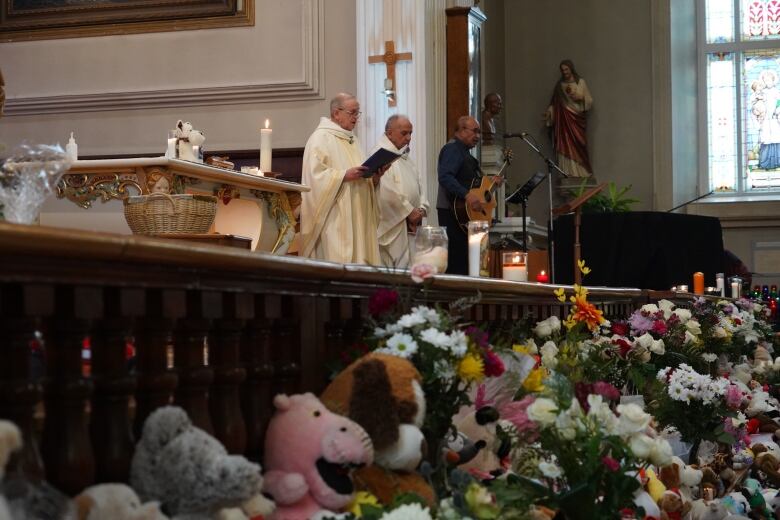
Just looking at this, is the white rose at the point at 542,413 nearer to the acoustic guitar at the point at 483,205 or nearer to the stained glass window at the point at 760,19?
the acoustic guitar at the point at 483,205

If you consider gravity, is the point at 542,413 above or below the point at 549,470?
above

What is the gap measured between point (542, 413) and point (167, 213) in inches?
137

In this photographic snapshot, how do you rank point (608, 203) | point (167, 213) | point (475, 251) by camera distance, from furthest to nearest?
point (608, 203) < point (167, 213) < point (475, 251)

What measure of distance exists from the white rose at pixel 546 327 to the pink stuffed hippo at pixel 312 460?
5.82ft

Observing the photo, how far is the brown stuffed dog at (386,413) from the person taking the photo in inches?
85.6

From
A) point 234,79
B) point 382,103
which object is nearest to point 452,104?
point 382,103

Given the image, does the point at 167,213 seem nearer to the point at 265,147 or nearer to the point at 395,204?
the point at 265,147

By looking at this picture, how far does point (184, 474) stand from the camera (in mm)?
1688

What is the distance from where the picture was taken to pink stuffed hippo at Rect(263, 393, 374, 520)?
204 centimetres

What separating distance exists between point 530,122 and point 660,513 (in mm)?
11964

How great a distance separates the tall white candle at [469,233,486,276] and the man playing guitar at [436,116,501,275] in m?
3.54

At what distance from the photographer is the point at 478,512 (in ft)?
6.92

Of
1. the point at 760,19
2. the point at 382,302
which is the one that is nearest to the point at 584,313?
the point at 382,302

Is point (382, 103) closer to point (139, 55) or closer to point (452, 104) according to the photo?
point (452, 104)
